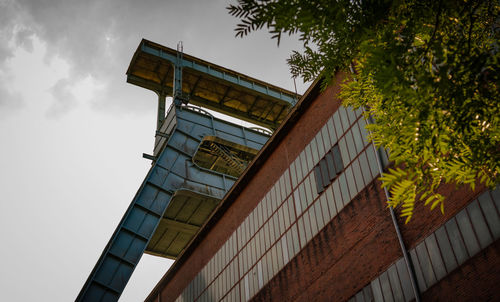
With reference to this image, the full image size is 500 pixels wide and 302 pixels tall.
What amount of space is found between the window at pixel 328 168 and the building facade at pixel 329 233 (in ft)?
0.11

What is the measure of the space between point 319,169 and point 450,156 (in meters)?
10.6

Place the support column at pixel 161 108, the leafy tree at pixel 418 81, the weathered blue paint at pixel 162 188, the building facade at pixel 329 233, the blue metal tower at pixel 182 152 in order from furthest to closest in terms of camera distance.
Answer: the support column at pixel 161 108 → the blue metal tower at pixel 182 152 → the weathered blue paint at pixel 162 188 → the building facade at pixel 329 233 → the leafy tree at pixel 418 81

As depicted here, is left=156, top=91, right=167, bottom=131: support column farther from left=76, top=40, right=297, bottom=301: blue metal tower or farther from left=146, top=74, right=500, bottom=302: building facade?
left=146, top=74, right=500, bottom=302: building facade

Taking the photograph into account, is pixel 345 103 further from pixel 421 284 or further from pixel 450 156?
pixel 421 284

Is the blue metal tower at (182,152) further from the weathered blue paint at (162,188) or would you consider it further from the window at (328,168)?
the window at (328,168)

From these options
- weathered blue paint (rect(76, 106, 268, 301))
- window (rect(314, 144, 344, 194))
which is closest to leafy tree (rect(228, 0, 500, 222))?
window (rect(314, 144, 344, 194))

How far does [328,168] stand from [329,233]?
6.61 ft

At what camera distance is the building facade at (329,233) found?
8.68 meters

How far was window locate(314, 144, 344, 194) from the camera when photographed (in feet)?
43.4

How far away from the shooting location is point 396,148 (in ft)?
11.0

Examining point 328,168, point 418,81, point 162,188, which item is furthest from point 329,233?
point 162,188

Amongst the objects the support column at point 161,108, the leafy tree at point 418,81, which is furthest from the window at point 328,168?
the support column at point 161,108

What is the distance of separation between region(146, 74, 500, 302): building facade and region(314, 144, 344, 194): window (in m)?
0.03

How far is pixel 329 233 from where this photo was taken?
12641mm
